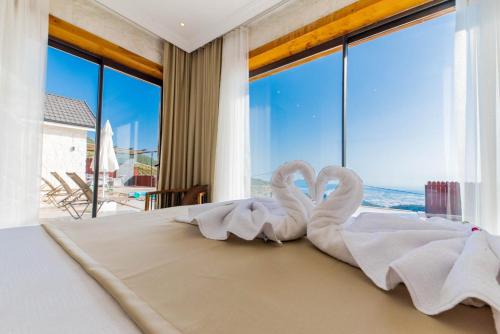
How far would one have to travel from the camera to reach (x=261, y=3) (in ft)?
7.69

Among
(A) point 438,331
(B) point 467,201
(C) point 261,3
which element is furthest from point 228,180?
(A) point 438,331

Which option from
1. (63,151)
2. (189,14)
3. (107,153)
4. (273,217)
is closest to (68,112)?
(63,151)

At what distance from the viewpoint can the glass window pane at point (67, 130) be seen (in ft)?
7.91

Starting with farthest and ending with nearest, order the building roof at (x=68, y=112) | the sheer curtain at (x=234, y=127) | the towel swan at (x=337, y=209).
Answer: the sheer curtain at (x=234, y=127)
the building roof at (x=68, y=112)
the towel swan at (x=337, y=209)

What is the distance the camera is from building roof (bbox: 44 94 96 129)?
239 cm

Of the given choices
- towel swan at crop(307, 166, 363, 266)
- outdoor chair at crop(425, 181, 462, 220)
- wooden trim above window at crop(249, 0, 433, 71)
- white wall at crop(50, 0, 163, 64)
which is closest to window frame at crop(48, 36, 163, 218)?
white wall at crop(50, 0, 163, 64)

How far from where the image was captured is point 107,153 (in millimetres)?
2781

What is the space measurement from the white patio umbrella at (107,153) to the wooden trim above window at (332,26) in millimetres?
1998

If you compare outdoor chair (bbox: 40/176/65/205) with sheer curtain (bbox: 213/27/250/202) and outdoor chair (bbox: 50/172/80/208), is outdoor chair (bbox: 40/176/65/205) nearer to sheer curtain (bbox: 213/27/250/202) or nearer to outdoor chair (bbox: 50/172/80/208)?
outdoor chair (bbox: 50/172/80/208)

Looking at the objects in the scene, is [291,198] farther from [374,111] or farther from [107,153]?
[107,153]

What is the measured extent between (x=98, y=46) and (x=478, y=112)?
3.49 m

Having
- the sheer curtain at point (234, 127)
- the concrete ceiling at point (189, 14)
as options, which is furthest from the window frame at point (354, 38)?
the concrete ceiling at point (189, 14)

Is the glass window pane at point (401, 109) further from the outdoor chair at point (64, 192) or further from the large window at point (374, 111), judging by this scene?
the outdoor chair at point (64, 192)

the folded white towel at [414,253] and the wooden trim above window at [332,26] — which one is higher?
the wooden trim above window at [332,26]
